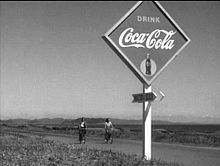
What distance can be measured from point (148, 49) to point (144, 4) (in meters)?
0.99

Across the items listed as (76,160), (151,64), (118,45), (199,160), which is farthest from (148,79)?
(199,160)

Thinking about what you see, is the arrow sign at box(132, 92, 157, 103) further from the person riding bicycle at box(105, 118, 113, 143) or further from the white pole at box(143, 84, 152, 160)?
the person riding bicycle at box(105, 118, 113, 143)

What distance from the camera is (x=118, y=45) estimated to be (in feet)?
33.3

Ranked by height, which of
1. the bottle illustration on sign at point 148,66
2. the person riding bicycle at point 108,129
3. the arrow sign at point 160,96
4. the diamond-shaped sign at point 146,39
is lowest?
the person riding bicycle at point 108,129

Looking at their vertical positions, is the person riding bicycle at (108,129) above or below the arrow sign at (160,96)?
below

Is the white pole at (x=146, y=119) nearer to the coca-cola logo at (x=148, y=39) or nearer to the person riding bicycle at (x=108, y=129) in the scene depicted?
the coca-cola logo at (x=148, y=39)

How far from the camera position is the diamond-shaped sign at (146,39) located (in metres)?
10.1

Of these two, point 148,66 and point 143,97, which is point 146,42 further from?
point 143,97

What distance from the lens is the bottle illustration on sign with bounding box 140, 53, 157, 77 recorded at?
10336 millimetres

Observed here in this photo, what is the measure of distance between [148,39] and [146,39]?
6 cm

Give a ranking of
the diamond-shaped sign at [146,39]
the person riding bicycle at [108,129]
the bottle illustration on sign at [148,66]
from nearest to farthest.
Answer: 1. the diamond-shaped sign at [146,39]
2. the bottle illustration on sign at [148,66]
3. the person riding bicycle at [108,129]

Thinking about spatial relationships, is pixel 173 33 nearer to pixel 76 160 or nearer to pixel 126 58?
pixel 126 58

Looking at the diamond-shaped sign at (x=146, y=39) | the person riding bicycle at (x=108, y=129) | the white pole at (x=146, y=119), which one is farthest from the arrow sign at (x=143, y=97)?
the person riding bicycle at (x=108, y=129)

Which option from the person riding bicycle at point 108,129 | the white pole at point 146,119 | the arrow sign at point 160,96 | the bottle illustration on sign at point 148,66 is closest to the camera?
the arrow sign at point 160,96
